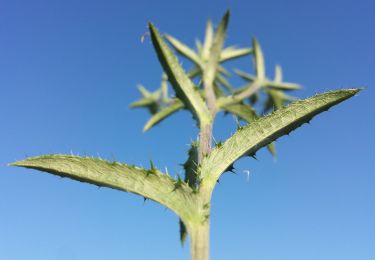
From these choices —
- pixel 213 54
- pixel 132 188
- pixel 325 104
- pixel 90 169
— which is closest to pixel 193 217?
pixel 132 188

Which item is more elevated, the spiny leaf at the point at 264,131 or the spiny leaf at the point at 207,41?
the spiny leaf at the point at 207,41

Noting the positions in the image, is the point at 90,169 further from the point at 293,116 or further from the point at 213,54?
the point at 213,54

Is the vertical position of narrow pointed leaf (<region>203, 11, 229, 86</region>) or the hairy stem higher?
narrow pointed leaf (<region>203, 11, 229, 86</region>)

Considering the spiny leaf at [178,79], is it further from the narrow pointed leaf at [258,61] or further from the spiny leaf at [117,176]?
the narrow pointed leaf at [258,61]

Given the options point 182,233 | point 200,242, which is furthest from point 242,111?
point 200,242

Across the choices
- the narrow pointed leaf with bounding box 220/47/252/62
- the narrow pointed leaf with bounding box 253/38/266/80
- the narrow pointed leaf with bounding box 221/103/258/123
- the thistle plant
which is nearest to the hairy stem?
the thistle plant

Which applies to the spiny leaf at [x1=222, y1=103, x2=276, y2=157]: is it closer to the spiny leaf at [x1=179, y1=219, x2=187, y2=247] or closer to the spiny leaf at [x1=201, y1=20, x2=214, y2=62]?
the spiny leaf at [x1=201, y1=20, x2=214, y2=62]

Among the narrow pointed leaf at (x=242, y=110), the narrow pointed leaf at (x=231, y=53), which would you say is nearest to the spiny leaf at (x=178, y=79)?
the narrow pointed leaf at (x=242, y=110)
